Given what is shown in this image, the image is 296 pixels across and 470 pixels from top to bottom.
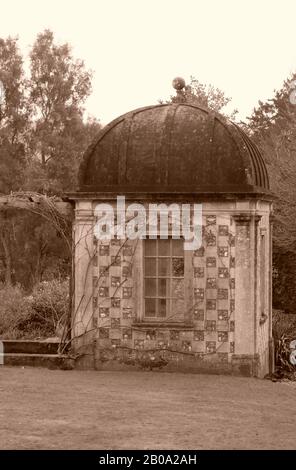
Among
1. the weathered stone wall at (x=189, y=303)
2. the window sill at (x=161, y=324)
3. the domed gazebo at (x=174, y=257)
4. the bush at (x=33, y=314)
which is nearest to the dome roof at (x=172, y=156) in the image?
the domed gazebo at (x=174, y=257)

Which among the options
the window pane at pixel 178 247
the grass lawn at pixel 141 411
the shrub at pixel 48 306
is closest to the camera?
the grass lawn at pixel 141 411

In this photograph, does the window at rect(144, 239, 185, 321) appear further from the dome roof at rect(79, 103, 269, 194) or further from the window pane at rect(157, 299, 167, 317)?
the dome roof at rect(79, 103, 269, 194)

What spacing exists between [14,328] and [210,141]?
10.1 meters

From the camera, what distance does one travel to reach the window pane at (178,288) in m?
16.4

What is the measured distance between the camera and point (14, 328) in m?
24.2

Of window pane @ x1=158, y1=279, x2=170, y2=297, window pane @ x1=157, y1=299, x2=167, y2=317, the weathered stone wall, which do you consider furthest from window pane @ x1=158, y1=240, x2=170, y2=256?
window pane @ x1=157, y1=299, x2=167, y2=317

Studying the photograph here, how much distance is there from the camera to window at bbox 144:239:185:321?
647 inches

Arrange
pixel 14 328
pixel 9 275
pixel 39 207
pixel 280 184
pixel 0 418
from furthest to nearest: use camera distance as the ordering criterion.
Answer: pixel 9 275
pixel 280 184
pixel 14 328
pixel 39 207
pixel 0 418

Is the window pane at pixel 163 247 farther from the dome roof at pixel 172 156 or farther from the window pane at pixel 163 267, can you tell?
the dome roof at pixel 172 156

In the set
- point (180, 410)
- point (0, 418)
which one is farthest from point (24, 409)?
point (180, 410)

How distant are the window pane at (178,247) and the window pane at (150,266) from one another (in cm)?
44

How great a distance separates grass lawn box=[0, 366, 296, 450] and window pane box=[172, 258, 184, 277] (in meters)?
1.85

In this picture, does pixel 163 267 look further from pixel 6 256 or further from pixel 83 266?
pixel 6 256
